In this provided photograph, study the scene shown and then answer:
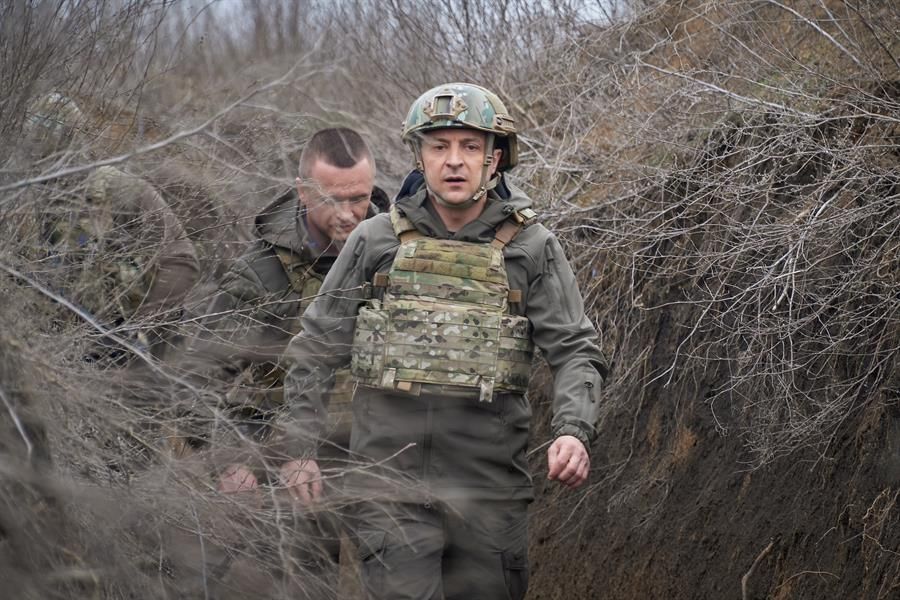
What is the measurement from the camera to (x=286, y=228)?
5.67 m

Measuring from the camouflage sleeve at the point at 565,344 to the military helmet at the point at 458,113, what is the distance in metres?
0.47

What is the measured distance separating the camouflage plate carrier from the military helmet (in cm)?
44

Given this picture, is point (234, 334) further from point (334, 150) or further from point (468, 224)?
point (334, 150)

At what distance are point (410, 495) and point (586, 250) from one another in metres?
3.40

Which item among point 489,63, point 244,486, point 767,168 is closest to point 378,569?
point 244,486

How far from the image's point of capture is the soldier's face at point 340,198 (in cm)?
586

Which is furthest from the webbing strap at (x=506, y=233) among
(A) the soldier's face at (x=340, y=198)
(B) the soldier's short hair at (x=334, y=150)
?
(B) the soldier's short hair at (x=334, y=150)

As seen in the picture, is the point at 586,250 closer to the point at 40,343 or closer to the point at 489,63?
the point at 489,63

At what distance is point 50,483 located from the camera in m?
3.05

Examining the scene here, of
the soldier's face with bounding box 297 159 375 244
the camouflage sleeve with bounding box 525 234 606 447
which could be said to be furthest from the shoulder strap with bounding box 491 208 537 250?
the soldier's face with bounding box 297 159 375 244

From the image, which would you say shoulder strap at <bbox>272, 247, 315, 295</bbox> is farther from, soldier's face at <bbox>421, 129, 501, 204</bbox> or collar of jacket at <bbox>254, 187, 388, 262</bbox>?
soldier's face at <bbox>421, 129, 501, 204</bbox>

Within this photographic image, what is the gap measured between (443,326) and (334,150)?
1456 millimetres

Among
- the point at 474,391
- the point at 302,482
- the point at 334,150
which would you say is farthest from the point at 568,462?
the point at 334,150

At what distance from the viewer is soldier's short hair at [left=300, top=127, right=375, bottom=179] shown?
599 cm
